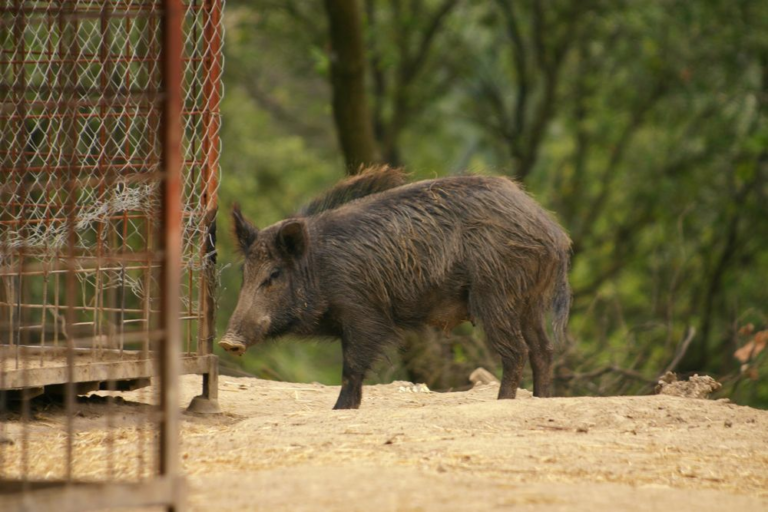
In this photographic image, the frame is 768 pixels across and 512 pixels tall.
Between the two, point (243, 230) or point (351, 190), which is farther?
point (351, 190)

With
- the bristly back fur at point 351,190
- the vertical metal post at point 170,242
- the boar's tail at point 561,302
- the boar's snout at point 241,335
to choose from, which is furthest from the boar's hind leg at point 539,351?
the vertical metal post at point 170,242

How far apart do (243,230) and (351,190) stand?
89 centimetres

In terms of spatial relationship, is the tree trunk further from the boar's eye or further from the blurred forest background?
the boar's eye

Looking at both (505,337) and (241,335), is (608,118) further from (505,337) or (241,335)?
(241,335)

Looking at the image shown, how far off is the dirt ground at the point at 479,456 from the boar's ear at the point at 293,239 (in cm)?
110

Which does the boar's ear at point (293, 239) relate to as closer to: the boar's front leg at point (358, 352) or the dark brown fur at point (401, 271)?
the dark brown fur at point (401, 271)

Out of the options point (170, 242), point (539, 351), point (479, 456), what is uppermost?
point (170, 242)

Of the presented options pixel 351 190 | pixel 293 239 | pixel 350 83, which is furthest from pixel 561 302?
pixel 350 83

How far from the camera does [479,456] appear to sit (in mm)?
5445

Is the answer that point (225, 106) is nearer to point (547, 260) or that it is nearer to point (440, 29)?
point (440, 29)

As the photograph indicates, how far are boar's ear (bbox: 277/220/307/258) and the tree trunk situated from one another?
153 inches

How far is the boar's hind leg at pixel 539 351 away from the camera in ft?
26.7

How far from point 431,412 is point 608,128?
9.88m

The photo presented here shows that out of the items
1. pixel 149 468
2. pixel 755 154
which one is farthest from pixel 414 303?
pixel 755 154
